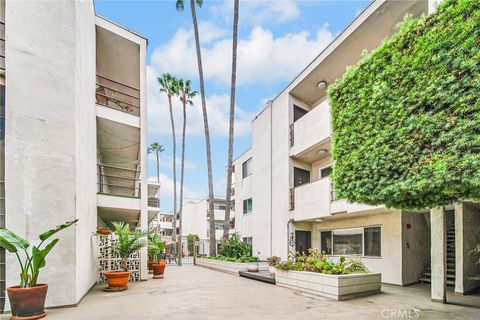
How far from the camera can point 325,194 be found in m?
13.0

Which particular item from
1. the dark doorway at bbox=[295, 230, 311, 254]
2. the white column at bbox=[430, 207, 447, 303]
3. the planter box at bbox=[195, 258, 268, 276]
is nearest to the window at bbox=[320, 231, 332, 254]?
the dark doorway at bbox=[295, 230, 311, 254]

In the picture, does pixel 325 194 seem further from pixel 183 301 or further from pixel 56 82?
pixel 56 82

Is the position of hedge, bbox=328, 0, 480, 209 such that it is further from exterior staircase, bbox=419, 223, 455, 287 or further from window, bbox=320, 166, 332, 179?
window, bbox=320, 166, 332, 179

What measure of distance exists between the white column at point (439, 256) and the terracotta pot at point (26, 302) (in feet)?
31.8

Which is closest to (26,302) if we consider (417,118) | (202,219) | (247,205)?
(417,118)

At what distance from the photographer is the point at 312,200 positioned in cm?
1380

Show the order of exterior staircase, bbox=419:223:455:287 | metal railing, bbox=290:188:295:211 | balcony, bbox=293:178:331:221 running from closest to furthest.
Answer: exterior staircase, bbox=419:223:455:287 → balcony, bbox=293:178:331:221 → metal railing, bbox=290:188:295:211

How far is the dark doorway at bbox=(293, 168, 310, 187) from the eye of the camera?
16188 millimetres

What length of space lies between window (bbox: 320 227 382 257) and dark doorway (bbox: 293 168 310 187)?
2799 millimetres

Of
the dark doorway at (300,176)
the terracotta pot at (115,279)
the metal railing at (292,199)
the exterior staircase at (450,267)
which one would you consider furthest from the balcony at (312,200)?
the terracotta pot at (115,279)

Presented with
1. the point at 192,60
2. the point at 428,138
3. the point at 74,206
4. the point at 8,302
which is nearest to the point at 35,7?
the point at 74,206

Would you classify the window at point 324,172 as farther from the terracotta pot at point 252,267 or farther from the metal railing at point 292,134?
the terracotta pot at point 252,267

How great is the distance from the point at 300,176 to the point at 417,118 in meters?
10.6

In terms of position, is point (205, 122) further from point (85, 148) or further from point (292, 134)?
point (85, 148)
